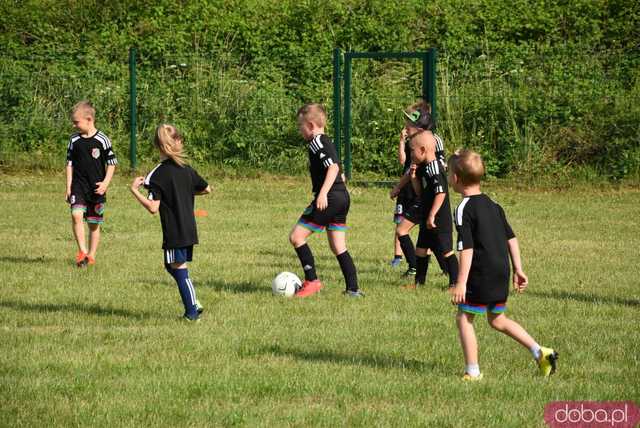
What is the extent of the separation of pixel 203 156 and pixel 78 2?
6618 mm

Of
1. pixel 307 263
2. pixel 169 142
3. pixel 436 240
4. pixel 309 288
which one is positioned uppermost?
pixel 169 142

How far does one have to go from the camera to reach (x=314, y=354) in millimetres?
7371

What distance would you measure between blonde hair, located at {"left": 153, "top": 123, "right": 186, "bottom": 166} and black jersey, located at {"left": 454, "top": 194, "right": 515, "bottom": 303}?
2.71m

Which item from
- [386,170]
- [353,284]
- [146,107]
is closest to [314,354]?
[353,284]

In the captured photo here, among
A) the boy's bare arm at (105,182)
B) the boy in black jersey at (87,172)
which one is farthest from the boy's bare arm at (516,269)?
the boy in black jersey at (87,172)

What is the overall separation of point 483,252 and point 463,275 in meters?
0.23

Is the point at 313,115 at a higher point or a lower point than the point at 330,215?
higher

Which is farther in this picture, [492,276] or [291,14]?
[291,14]

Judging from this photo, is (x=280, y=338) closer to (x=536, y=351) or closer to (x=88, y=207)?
(x=536, y=351)

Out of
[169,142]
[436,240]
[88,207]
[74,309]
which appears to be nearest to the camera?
[169,142]

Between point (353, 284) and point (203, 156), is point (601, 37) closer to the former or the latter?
point (203, 156)

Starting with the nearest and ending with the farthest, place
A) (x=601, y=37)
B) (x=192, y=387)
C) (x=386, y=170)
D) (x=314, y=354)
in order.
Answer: (x=192, y=387) < (x=314, y=354) < (x=386, y=170) < (x=601, y=37)

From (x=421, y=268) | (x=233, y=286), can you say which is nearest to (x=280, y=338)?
(x=233, y=286)

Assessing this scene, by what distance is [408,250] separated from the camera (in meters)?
11.1
